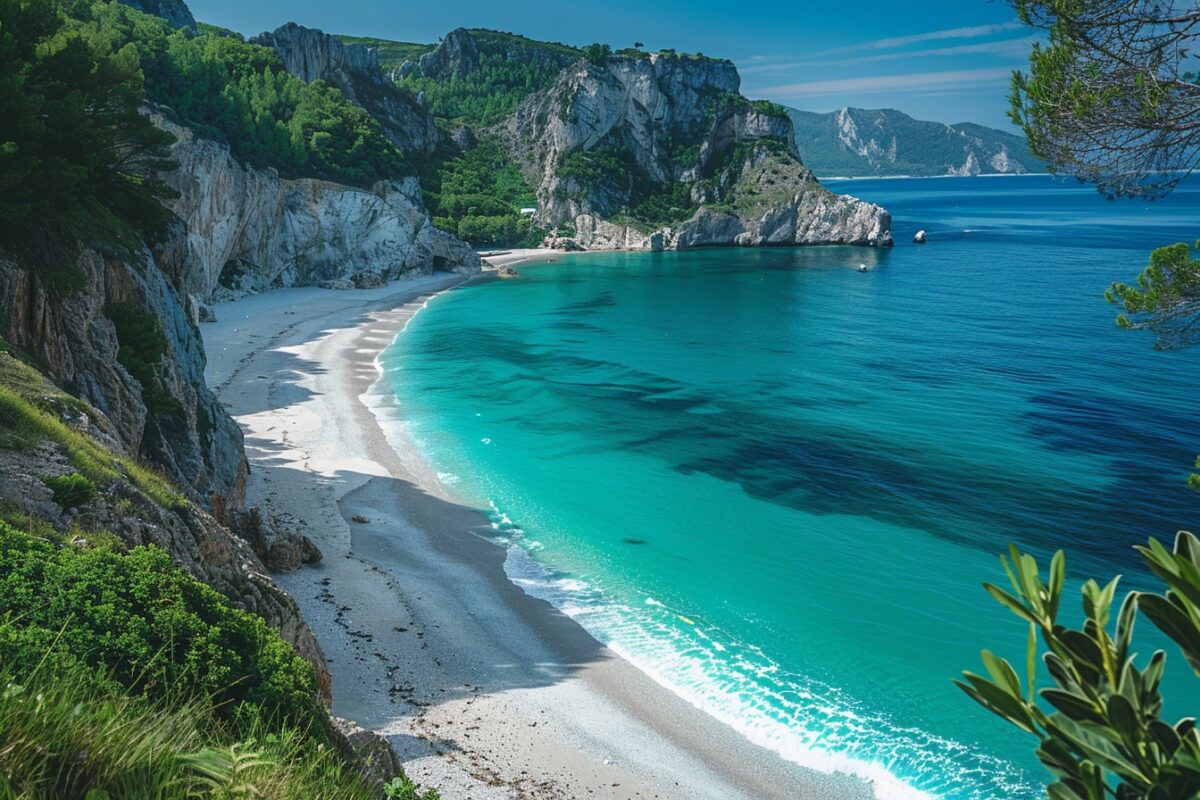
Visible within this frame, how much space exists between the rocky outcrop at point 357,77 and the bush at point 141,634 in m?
109

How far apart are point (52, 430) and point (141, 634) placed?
19.0ft

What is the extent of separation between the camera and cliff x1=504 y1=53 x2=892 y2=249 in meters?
124

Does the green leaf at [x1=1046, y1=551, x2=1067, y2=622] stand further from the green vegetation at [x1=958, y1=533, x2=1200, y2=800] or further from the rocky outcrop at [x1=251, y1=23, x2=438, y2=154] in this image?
the rocky outcrop at [x1=251, y1=23, x2=438, y2=154]

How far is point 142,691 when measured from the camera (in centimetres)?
793

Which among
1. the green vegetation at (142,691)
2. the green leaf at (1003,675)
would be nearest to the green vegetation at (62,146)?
the green vegetation at (142,691)

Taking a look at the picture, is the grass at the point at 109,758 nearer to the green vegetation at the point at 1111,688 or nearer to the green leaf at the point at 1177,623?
the green vegetation at the point at 1111,688

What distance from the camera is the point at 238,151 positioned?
230 feet

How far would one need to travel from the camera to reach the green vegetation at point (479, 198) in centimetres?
11231

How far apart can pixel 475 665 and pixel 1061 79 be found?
18.8 meters

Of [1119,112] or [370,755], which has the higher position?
[1119,112]

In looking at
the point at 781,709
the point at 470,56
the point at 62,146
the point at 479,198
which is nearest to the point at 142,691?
the point at 781,709

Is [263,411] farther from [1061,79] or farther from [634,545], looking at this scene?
[1061,79]

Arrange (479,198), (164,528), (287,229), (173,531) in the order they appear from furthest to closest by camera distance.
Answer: (479,198) → (287,229) → (173,531) → (164,528)

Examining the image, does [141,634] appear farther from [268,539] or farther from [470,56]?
[470,56]
